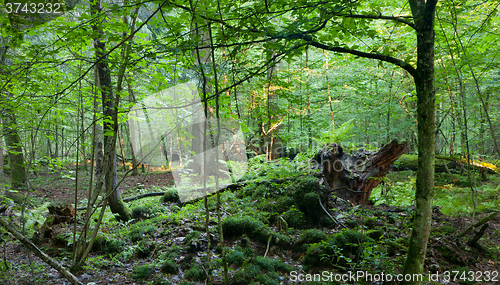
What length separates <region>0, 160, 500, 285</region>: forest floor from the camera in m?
3.70

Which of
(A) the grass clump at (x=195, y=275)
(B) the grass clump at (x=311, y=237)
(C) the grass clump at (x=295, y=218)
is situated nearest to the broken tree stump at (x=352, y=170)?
(C) the grass clump at (x=295, y=218)

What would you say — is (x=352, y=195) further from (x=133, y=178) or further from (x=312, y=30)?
(x=133, y=178)

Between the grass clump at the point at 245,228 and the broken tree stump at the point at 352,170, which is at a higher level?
the broken tree stump at the point at 352,170

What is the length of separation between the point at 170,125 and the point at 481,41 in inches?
249

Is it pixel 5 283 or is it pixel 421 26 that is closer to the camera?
pixel 421 26

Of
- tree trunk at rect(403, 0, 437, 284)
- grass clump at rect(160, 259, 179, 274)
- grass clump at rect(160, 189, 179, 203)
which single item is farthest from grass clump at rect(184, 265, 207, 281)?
grass clump at rect(160, 189, 179, 203)

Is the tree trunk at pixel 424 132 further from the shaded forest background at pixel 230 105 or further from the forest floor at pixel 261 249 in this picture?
the forest floor at pixel 261 249

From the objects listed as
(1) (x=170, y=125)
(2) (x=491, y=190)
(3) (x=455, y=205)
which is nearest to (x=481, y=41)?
(3) (x=455, y=205)

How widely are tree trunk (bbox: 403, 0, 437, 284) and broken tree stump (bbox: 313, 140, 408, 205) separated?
3570mm

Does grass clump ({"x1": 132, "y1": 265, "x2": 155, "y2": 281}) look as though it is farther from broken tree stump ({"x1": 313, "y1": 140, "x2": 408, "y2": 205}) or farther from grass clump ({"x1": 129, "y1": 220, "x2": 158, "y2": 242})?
broken tree stump ({"x1": 313, "y1": 140, "x2": 408, "y2": 205})

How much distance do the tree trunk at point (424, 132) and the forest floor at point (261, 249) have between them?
2.69 feet

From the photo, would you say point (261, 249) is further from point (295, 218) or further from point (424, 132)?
point (424, 132)

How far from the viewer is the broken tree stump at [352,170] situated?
641 centimetres

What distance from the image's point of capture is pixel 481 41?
4770mm
